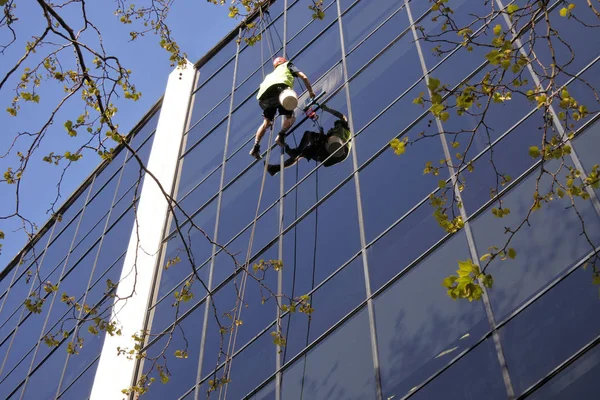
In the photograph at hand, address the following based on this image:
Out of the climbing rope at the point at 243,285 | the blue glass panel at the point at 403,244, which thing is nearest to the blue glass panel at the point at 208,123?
the climbing rope at the point at 243,285

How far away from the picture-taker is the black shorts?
1168cm

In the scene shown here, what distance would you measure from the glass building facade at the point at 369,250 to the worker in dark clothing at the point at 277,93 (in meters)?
0.33

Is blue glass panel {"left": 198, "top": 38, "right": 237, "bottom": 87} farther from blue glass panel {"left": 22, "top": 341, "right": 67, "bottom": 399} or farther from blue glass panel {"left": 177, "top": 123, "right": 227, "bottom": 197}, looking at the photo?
blue glass panel {"left": 22, "top": 341, "right": 67, "bottom": 399}

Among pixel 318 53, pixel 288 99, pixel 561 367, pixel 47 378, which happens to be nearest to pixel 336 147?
pixel 288 99

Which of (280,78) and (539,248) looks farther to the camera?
(280,78)

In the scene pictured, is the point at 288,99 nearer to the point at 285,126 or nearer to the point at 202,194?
the point at 285,126

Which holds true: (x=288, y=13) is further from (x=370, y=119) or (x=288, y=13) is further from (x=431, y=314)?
(x=431, y=314)

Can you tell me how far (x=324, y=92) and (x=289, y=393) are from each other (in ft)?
17.6

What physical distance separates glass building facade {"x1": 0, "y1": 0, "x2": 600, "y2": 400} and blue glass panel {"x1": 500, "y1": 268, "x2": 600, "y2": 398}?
0.01 metres

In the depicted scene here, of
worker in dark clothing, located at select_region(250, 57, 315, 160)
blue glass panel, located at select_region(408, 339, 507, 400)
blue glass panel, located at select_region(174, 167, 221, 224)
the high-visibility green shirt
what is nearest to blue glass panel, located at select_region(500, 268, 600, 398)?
blue glass panel, located at select_region(408, 339, 507, 400)

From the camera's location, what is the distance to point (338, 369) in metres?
8.48

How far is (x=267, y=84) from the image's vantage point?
11695 mm

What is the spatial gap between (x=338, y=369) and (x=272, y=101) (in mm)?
4737

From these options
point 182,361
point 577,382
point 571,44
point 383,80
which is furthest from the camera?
point 383,80
